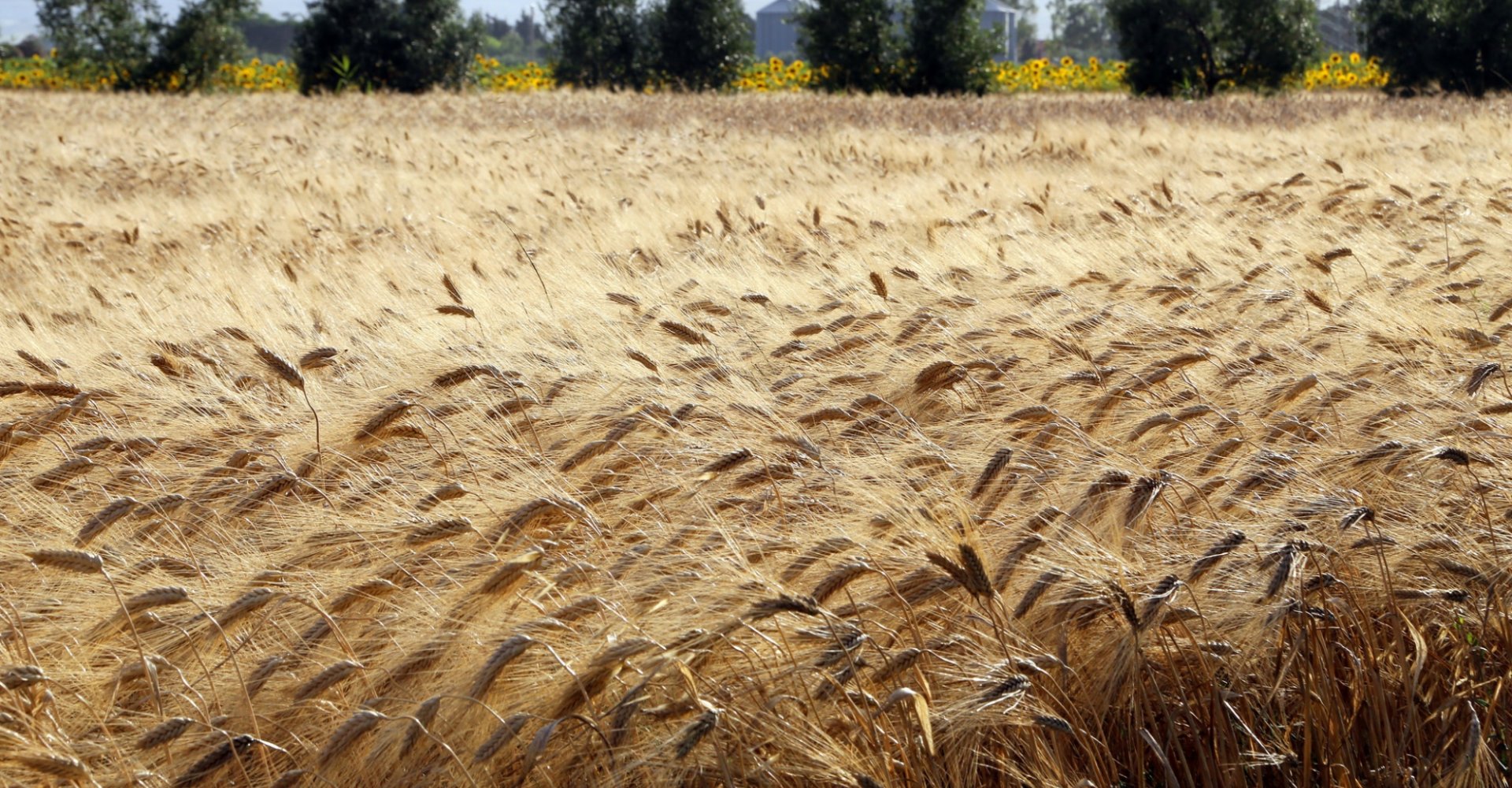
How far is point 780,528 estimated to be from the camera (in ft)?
9.41

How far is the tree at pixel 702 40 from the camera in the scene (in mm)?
28453

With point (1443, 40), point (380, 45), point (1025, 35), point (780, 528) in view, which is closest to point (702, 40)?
point (380, 45)

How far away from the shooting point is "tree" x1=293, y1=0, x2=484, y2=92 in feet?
87.6

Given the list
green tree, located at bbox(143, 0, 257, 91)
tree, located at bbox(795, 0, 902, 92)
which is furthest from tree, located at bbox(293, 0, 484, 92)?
tree, located at bbox(795, 0, 902, 92)

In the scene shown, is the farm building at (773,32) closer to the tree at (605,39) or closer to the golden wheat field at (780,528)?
the tree at (605,39)

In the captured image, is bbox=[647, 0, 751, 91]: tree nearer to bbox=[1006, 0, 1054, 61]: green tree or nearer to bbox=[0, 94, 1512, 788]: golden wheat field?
bbox=[0, 94, 1512, 788]: golden wheat field

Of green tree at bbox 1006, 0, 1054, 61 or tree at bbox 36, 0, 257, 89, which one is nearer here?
tree at bbox 36, 0, 257, 89

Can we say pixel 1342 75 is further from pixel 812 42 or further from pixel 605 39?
pixel 605 39

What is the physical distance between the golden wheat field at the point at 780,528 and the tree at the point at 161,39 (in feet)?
80.3

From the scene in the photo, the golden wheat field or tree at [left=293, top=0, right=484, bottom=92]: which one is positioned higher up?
tree at [left=293, top=0, right=484, bottom=92]

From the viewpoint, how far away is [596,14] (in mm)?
29625

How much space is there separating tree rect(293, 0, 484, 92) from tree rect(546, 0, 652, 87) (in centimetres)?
311

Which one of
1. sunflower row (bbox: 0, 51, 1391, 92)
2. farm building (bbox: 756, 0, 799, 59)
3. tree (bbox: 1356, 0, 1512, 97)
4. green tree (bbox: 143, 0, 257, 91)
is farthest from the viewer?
farm building (bbox: 756, 0, 799, 59)

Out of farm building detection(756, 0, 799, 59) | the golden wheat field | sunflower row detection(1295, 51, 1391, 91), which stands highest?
farm building detection(756, 0, 799, 59)
